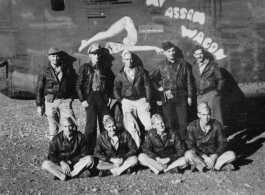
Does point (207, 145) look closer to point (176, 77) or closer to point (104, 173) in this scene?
point (176, 77)

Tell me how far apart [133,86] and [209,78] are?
5.36 ft

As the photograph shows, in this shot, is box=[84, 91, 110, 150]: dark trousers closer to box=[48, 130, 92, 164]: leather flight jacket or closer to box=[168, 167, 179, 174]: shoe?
box=[48, 130, 92, 164]: leather flight jacket

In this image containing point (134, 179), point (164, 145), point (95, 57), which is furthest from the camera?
point (95, 57)

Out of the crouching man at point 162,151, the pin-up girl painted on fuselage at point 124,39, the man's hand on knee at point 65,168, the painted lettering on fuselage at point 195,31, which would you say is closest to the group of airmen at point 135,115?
the crouching man at point 162,151

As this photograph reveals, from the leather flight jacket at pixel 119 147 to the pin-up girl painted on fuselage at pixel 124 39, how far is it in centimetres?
234

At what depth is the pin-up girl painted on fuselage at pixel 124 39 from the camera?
7.05m

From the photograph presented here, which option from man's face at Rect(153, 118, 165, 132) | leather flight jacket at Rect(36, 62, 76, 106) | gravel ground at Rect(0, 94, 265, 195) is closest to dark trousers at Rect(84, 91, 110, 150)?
leather flight jacket at Rect(36, 62, 76, 106)

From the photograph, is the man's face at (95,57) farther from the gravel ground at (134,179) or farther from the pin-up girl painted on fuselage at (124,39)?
the gravel ground at (134,179)

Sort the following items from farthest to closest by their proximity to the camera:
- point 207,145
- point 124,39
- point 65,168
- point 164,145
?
1. point 124,39
2. point 207,145
3. point 164,145
4. point 65,168

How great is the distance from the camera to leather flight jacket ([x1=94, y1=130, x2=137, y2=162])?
18.4ft

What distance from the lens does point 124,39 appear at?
7.12 m

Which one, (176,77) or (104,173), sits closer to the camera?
(104,173)

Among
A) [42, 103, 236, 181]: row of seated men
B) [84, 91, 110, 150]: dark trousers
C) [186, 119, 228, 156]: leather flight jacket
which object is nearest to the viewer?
[42, 103, 236, 181]: row of seated men

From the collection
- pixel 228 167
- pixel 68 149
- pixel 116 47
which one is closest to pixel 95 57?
pixel 116 47
